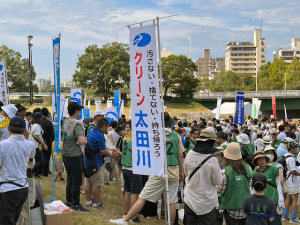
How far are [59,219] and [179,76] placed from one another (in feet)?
181

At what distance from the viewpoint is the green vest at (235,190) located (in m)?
4.69

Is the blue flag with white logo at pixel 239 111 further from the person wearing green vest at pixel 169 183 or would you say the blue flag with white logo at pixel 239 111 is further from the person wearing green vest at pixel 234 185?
the person wearing green vest at pixel 234 185

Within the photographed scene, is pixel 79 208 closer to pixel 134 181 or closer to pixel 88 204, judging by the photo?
pixel 88 204

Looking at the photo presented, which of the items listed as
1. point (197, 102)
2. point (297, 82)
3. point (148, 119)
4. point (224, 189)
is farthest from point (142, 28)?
point (297, 82)

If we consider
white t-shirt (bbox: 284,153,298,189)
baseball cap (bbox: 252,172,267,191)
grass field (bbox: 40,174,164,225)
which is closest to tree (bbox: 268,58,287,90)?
grass field (bbox: 40,174,164,225)

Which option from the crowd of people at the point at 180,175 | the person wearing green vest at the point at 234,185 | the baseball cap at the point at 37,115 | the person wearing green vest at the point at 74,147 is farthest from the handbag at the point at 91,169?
the person wearing green vest at the point at 234,185

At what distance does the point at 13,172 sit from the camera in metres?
4.25

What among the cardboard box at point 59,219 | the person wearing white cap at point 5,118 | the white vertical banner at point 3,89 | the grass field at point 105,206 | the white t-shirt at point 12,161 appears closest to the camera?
the white t-shirt at point 12,161

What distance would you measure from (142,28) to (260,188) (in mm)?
2799

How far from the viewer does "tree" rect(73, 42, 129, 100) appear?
58750 millimetres

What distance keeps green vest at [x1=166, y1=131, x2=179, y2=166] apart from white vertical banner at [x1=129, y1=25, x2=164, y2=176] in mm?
383

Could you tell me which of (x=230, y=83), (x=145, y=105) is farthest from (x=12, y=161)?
(x=230, y=83)

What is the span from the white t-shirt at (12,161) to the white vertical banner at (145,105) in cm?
173

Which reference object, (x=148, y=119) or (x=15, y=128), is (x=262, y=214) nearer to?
(x=148, y=119)
